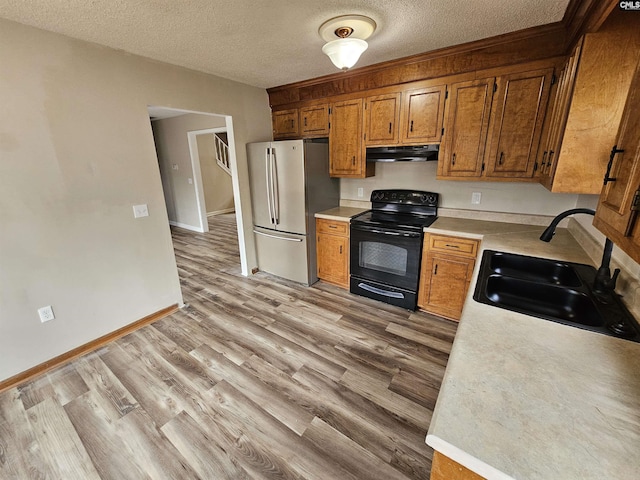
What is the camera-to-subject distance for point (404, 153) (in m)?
2.76

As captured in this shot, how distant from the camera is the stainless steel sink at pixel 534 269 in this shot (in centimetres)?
166

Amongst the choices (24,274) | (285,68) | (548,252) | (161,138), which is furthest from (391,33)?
(161,138)

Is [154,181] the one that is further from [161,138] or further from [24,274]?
[161,138]

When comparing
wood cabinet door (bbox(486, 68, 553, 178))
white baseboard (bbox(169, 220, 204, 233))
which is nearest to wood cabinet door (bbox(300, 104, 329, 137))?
wood cabinet door (bbox(486, 68, 553, 178))

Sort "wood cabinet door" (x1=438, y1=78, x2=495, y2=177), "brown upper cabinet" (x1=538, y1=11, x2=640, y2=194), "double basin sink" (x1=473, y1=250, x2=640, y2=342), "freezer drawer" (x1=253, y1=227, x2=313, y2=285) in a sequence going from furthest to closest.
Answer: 1. "freezer drawer" (x1=253, y1=227, x2=313, y2=285)
2. "wood cabinet door" (x1=438, y1=78, x2=495, y2=177)
3. "brown upper cabinet" (x1=538, y1=11, x2=640, y2=194)
4. "double basin sink" (x1=473, y1=250, x2=640, y2=342)

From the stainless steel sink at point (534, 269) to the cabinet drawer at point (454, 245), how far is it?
0.46 meters

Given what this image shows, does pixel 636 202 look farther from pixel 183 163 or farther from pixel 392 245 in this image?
pixel 183 163

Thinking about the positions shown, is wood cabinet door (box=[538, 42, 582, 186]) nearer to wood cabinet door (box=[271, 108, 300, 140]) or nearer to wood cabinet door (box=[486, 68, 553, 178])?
wood cabinet door (box=[486, 68, 553, 178])

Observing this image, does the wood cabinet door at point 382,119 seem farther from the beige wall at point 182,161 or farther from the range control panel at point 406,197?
the beige wall at point 182,161

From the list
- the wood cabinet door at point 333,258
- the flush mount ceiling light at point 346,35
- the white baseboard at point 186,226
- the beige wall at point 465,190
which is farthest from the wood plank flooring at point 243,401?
the white baseboard at point 186,226

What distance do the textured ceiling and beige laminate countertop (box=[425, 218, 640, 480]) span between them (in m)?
1.86

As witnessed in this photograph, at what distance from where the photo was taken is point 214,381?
202 cm

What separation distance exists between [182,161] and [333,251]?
4.50 m

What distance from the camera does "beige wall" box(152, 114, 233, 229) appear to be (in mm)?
5463
